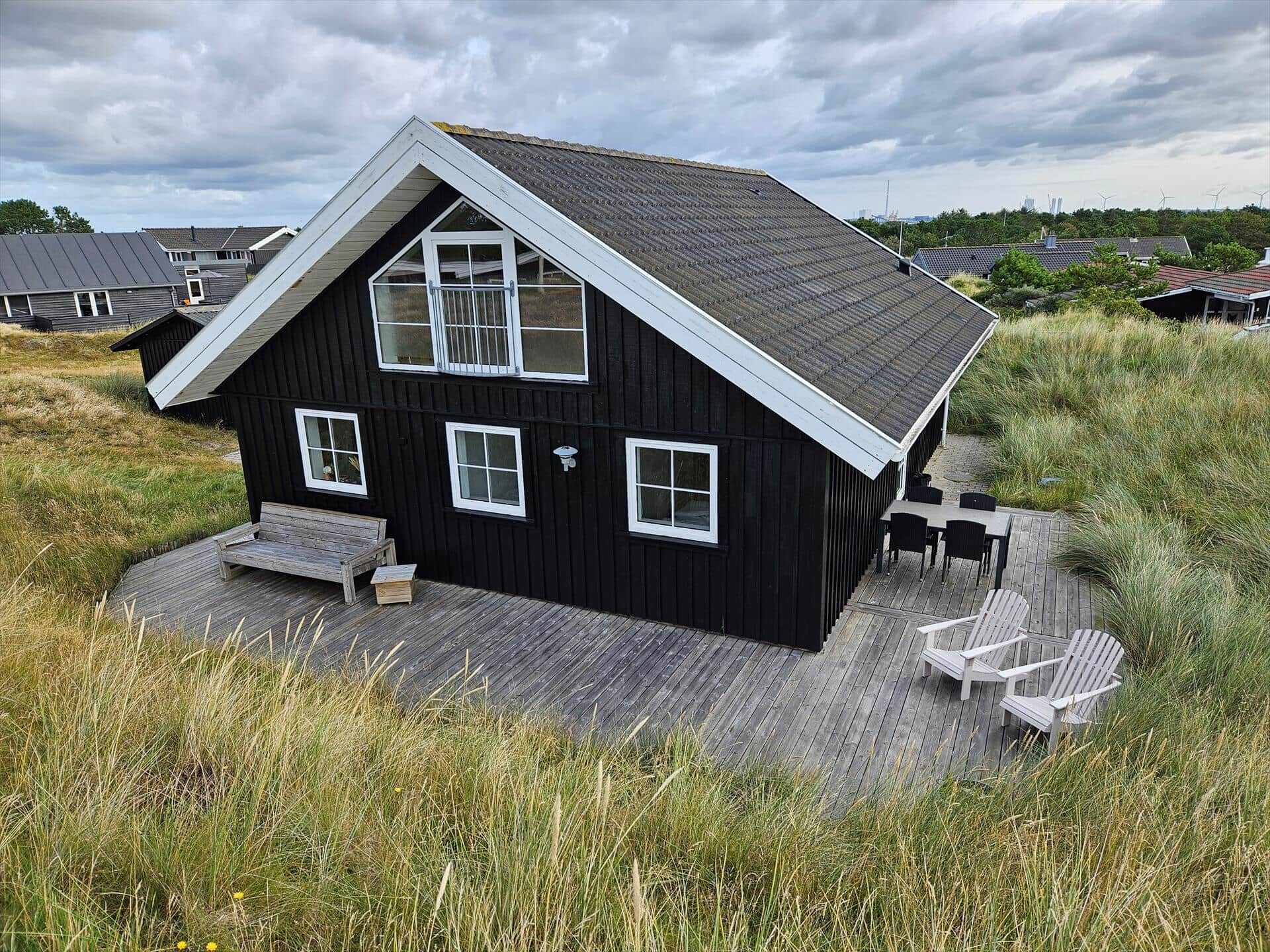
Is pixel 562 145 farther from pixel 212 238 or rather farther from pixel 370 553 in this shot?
pixel 212 238

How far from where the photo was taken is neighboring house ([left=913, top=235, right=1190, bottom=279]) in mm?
42156

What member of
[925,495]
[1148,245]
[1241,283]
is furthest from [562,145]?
[1148,245]

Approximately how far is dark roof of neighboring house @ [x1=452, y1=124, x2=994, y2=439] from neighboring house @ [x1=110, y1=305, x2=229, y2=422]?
14.6 meters

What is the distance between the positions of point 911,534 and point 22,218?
100.0m

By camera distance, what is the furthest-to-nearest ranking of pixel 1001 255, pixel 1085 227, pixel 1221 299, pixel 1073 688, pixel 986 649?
pixel 1085 227 → pixel 1001 255 → pixel 1221 299 → pixel 986 649 → pixel 1073 688

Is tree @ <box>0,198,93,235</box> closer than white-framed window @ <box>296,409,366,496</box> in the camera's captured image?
No

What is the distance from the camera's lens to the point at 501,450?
7.69 meters

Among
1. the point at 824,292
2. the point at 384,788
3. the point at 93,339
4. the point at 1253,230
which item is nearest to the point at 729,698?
the point at 384,788

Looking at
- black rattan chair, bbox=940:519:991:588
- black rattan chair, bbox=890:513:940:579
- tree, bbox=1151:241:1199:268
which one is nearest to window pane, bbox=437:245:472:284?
black rattan chair, bbox=890:513:940:579

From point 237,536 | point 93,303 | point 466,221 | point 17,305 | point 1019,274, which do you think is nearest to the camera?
point 466,221

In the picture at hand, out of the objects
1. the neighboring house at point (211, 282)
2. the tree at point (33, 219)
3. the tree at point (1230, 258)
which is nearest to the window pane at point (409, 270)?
the neighboring house at point (211, 282)

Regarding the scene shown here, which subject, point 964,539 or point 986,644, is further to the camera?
point 964,539

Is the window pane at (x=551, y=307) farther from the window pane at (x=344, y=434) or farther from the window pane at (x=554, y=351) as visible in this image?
the window pane at (x=344, y=434)

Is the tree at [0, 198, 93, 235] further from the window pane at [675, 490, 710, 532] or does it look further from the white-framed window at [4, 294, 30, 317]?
the window pane at [675, 490, 710, 532]
